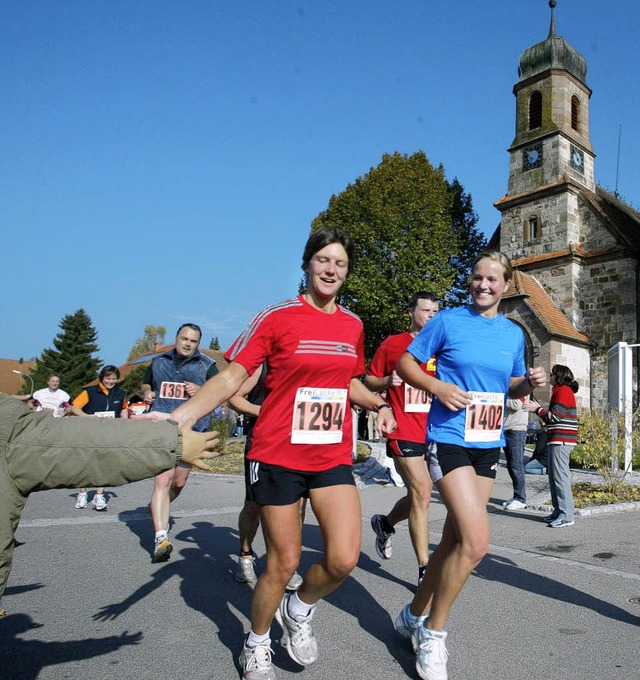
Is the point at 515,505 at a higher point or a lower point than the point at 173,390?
lower

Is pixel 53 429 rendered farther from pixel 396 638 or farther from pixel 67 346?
pixel 67 346

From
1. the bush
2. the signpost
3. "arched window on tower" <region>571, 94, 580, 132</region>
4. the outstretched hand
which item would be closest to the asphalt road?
the outstretched hand

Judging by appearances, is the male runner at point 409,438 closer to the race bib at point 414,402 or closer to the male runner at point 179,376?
the race bib at point 414,402

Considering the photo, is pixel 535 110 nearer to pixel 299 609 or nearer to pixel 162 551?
pixel 162 551

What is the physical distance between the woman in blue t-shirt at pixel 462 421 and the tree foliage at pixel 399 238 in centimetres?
2473

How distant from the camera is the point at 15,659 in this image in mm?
3375

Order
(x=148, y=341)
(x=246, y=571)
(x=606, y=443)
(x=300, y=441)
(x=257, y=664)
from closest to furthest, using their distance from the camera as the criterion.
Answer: (x=257, y=664), (x=300, y=441), (x=246, y=571), (x=606, y=443), (x=148, y=341)

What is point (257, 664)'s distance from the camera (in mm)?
3109

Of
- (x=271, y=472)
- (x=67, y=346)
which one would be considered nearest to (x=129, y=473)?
(x=271, y=472)

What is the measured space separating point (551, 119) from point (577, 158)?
2244mm

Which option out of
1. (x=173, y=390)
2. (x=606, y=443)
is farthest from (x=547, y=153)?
(x=173, y=390)

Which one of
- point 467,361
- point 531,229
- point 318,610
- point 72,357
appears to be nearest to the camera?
point 467,361

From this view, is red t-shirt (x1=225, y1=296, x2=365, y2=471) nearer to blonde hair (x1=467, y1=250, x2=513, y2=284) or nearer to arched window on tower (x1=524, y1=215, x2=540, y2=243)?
blonde hair (x1=467, y1=250, x2=513, y2=284)

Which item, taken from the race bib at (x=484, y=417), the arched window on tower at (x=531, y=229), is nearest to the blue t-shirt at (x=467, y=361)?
the race bib at (x=484, y=417)
